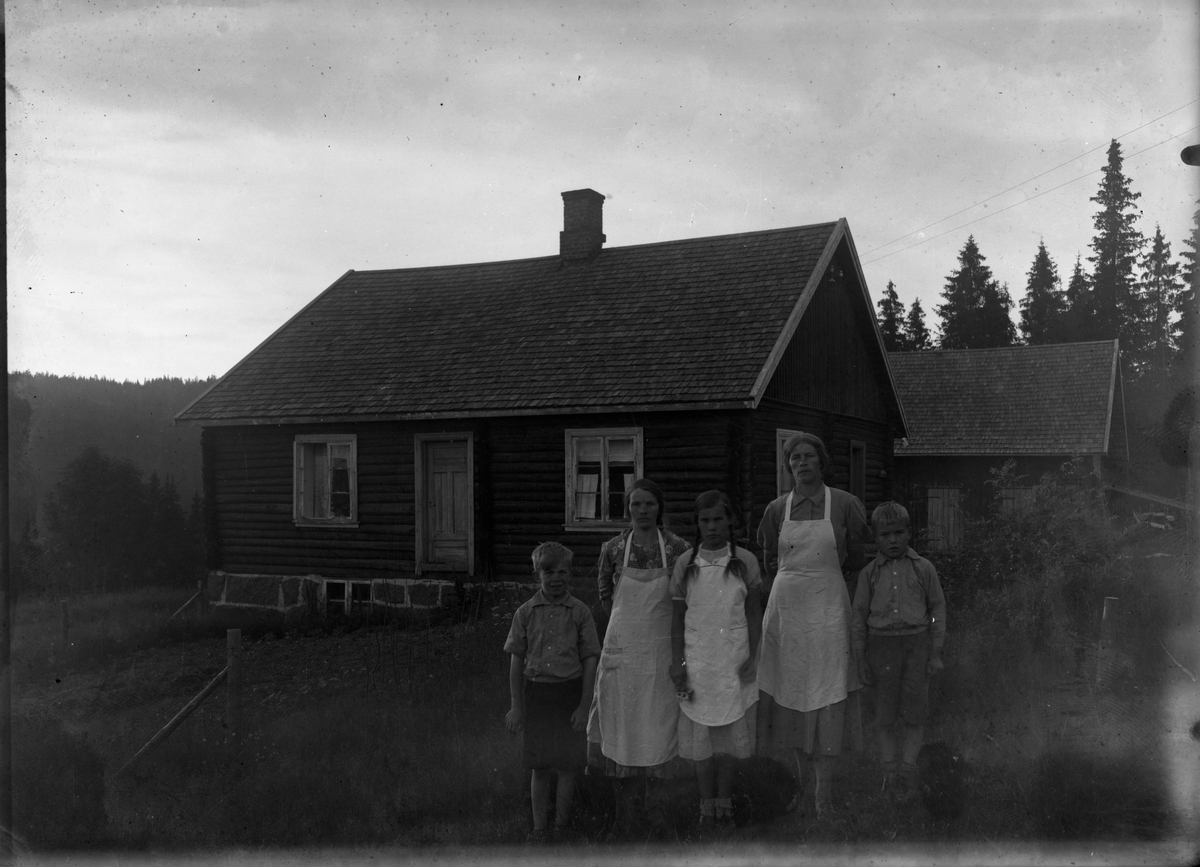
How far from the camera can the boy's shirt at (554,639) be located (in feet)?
15.1

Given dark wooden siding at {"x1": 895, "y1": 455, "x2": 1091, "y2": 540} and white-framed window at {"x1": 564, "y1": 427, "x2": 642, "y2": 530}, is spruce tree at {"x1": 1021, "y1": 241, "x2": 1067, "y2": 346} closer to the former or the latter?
dark wooden siding at {"x1": 895, "y1": 455, "x2": 1091, "y2": 540}

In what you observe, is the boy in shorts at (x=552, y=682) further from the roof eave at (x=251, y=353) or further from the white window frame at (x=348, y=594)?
the roof eave at (x=251, y=353)

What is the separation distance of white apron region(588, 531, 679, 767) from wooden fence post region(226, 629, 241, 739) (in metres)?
3.47

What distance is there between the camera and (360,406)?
13.7 meters

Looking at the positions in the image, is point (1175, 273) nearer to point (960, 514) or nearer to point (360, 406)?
point (960, 514)

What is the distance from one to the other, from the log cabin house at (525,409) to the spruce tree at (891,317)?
87.9ft

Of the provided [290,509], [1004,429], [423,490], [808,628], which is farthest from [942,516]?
[808,628]

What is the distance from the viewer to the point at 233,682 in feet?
22.3

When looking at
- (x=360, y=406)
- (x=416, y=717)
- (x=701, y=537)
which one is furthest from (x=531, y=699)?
(x=360, y=406)

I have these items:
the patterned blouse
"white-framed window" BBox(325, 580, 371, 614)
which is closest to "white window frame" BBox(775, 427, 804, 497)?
"white-framed window" BBox(325, 580, 371, 614)

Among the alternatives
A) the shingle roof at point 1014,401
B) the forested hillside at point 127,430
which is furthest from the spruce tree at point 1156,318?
the forested hillside at point 127,430

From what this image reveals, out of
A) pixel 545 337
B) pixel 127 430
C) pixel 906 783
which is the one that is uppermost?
pixel 545 337

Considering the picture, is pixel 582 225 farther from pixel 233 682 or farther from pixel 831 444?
pixel 233 682

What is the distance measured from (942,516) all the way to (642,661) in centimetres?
1878
